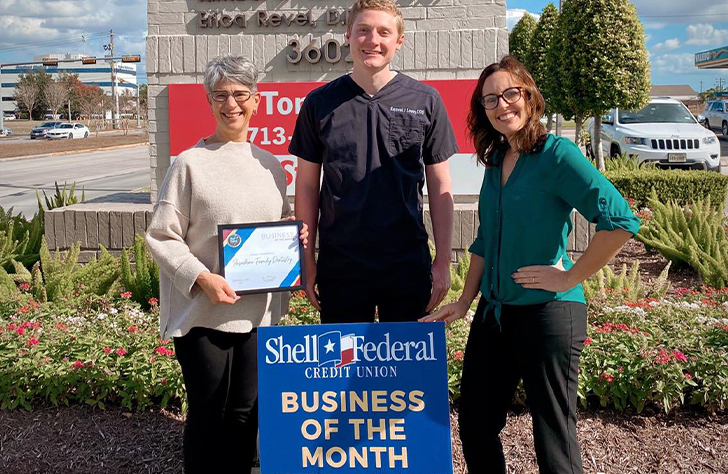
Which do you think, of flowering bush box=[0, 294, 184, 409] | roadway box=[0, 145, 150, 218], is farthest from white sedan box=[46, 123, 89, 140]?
flowering bush box=[0, 294, 184, 409]

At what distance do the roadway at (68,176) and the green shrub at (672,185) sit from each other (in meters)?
8.62

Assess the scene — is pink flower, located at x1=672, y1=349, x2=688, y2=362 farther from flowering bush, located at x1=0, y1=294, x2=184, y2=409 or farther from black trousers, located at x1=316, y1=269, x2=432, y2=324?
flowering bush, located at x1=0, y1=294, x2=184, y2=409

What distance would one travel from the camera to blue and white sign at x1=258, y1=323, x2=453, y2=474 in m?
2.72

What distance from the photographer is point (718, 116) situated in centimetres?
3738

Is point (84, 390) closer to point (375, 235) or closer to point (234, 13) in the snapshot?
point (375, 235)

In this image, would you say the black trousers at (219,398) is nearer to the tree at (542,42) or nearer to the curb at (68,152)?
the tree at (542,42)

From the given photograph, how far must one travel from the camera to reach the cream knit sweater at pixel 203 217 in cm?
257

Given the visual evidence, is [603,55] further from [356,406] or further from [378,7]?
[356,406]

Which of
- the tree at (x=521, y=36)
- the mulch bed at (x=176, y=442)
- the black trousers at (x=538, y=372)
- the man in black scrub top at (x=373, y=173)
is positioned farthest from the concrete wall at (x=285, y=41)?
the tree at (x=521, y=36)

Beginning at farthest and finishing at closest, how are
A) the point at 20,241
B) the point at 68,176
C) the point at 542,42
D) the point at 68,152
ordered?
the point at 68,152
the point at 68,176
the point at 542,42
the point at 20,241

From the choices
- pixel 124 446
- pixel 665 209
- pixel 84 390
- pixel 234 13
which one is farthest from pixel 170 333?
pixel 665 209

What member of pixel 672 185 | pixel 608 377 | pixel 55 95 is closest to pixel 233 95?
pixel 608 377

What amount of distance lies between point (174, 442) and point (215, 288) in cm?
142

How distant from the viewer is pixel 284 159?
231 inches
